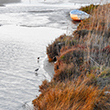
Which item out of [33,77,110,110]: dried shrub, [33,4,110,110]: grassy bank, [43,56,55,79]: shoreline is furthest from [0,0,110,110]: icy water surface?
[33,77,110,110]: dried shrub

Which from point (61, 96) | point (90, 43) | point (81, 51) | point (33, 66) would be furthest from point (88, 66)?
point (33, 66)

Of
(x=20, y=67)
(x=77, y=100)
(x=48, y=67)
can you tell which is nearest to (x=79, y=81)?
(x=77, y=100)

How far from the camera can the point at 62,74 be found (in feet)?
16.8

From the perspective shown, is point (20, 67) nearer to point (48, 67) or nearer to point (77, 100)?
point (48, 67)

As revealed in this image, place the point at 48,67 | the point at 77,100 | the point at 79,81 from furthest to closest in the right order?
the point at 48,67 → the point at 79,81 → the point at 77,100

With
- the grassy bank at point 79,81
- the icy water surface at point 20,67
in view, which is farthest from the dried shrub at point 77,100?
the icy water surface at point 20,67

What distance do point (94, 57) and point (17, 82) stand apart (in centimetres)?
290

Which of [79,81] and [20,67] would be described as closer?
[79,81]

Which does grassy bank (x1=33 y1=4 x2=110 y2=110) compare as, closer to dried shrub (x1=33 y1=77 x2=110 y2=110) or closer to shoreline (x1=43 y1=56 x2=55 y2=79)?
dried shrub (x1=33 y1=77 x2=110 y2=110)

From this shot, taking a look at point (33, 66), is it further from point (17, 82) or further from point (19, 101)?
point (19, 101)

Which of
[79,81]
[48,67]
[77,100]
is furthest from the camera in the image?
[48,67]

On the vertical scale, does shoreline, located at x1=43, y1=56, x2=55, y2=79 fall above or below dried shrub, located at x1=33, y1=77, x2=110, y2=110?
below

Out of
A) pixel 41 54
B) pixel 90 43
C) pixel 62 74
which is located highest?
pixel 90 43

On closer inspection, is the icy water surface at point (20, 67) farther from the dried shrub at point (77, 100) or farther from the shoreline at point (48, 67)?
the dried shrub at point (77, 100)
